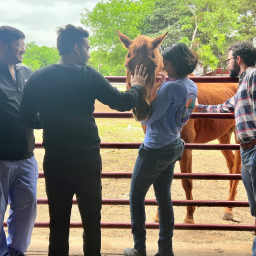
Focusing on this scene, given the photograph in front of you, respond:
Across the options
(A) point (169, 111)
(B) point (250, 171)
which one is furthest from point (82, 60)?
(B) point (250, 171)

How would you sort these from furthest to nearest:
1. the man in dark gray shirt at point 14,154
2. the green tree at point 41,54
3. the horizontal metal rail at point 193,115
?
the green tree at point 41,54
the horizontal metal rail at point 193,115
the man in dark gray shirt at point 14,154

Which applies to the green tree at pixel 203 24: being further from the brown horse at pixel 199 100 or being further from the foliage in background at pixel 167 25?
the brown horse at pixel 199 100

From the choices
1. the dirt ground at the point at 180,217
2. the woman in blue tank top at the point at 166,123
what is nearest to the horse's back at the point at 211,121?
the dirt ground at the point at 180,217

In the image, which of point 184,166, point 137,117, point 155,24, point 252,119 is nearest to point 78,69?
point 137,117

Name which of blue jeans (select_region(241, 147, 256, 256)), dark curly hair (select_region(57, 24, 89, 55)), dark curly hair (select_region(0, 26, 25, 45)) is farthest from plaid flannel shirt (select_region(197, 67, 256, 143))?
dark curly hair (select_region(0, 26, 25, 45))

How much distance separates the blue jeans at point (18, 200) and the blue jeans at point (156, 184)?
2.77 feet

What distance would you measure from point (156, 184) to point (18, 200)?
1.14 metres

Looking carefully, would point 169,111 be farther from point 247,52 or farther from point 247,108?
point 247,52

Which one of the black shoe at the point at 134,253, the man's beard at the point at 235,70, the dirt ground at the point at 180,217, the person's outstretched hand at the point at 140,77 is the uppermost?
the man's beard at the point at 235,70

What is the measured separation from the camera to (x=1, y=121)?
1976mm

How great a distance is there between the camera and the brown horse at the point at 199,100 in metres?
2.07

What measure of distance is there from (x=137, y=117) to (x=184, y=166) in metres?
1.82

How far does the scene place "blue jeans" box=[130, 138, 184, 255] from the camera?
2.01 meters

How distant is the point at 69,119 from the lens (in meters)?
1.67
